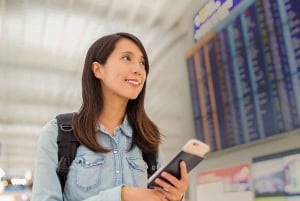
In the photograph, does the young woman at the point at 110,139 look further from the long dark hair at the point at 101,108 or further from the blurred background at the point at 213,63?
the blurred background at the point at 213,63

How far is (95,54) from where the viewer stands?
119cm

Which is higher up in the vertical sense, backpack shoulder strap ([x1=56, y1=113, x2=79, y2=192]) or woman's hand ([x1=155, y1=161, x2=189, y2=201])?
backpack shoulder strap ([x1=56, y1=113, x2=79, y2=192])

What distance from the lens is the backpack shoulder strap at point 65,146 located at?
3.26 feet

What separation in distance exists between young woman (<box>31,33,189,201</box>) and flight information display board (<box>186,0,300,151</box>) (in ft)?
2.24

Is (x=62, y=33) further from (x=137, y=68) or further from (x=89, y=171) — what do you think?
(x=89, y=171)

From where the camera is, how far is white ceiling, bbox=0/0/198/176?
10.1 feet

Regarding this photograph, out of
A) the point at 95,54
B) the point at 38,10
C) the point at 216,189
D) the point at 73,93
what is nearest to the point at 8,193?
the point at 73,93

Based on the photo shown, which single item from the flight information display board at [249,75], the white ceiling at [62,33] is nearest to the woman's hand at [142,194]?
the flight information display board at [249,75]

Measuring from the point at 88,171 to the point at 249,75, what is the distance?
3.63ft

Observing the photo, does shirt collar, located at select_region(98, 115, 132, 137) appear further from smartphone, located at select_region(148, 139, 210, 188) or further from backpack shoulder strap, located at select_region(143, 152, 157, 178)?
smartphone, located at select_region(148, 139, 210, 188)

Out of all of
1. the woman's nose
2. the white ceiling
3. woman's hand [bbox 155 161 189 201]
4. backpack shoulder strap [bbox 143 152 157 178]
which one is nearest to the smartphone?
woman's hand [bbox 155 161 189 201]

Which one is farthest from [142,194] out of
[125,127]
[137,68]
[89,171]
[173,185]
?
[137,68]

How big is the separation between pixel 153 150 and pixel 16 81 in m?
3.99

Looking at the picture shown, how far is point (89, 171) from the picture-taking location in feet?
3.31
